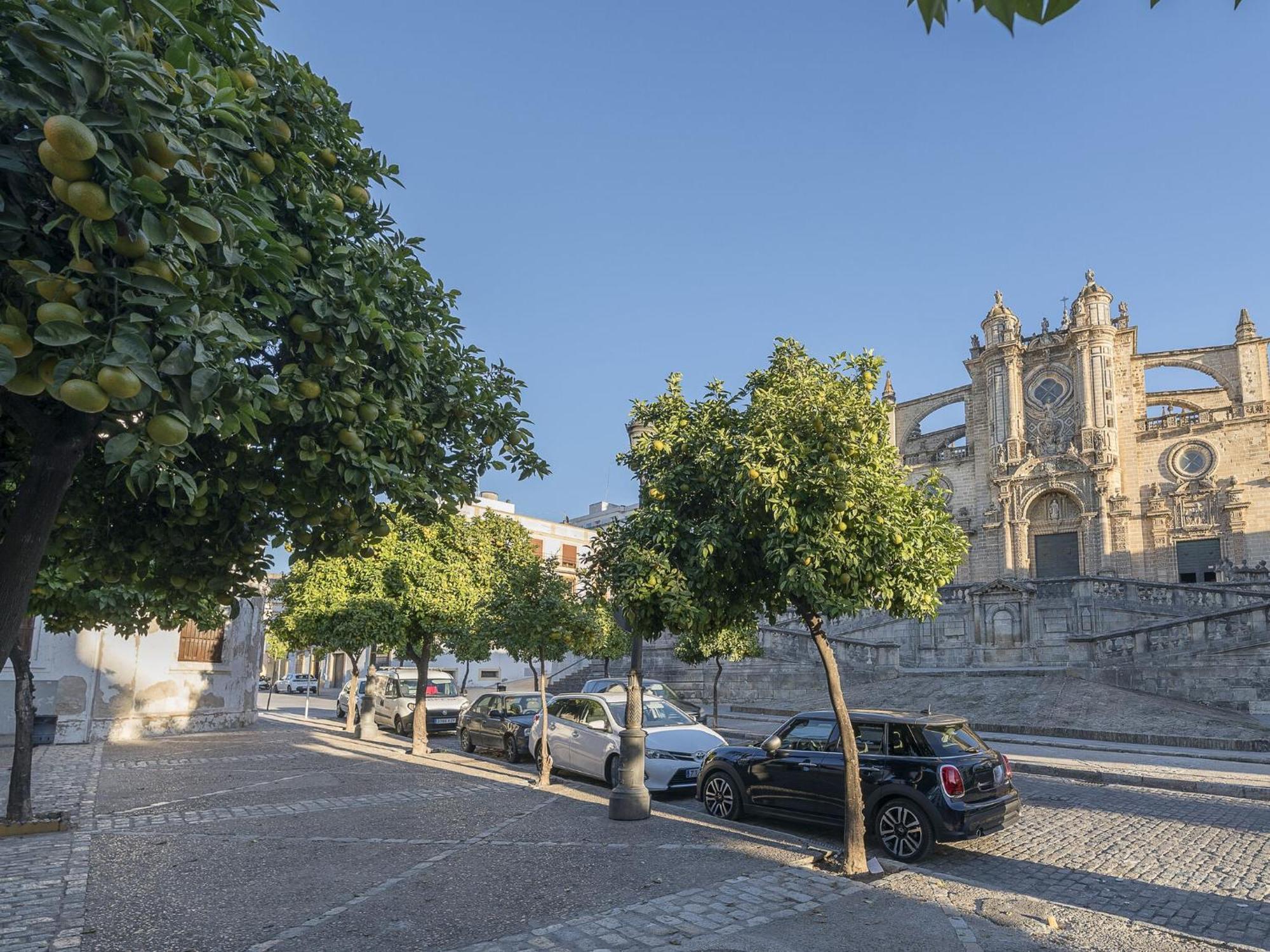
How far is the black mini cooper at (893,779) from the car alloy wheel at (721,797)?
0.02 meters

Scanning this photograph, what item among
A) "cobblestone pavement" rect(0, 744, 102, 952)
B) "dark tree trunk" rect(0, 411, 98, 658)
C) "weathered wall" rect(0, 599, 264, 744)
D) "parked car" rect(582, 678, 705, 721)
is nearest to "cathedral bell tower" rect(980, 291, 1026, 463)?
"parked car" rect(582, 678, 705, 721)

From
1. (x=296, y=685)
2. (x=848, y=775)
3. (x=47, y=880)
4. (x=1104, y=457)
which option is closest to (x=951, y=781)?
(x=848, y=775)

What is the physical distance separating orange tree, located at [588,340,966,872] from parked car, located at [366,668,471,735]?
15300 millimetres

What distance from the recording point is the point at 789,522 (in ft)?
26.8

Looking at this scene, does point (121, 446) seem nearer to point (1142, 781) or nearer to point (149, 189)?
point (149, 189)

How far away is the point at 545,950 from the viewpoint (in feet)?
19.5

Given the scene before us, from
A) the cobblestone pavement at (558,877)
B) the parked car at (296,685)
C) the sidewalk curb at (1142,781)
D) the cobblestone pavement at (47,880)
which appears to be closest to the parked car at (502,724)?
the cobblestone pavement at (558,877)

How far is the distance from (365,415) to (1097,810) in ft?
38.3

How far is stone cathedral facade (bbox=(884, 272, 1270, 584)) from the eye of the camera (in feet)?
126

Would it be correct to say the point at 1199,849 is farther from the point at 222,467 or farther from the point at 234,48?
the point at 234,48

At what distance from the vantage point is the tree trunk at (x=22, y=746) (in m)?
9.96

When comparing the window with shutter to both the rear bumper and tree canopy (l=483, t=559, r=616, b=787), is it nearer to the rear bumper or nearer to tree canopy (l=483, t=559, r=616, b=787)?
tree canopy (l=483, t=559, r=616, b=787)

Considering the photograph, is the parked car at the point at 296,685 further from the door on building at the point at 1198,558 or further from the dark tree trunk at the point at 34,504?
the dark tree trunk at the point at 34,504

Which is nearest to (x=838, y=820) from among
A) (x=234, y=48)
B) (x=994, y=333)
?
(x=234, y=48)
